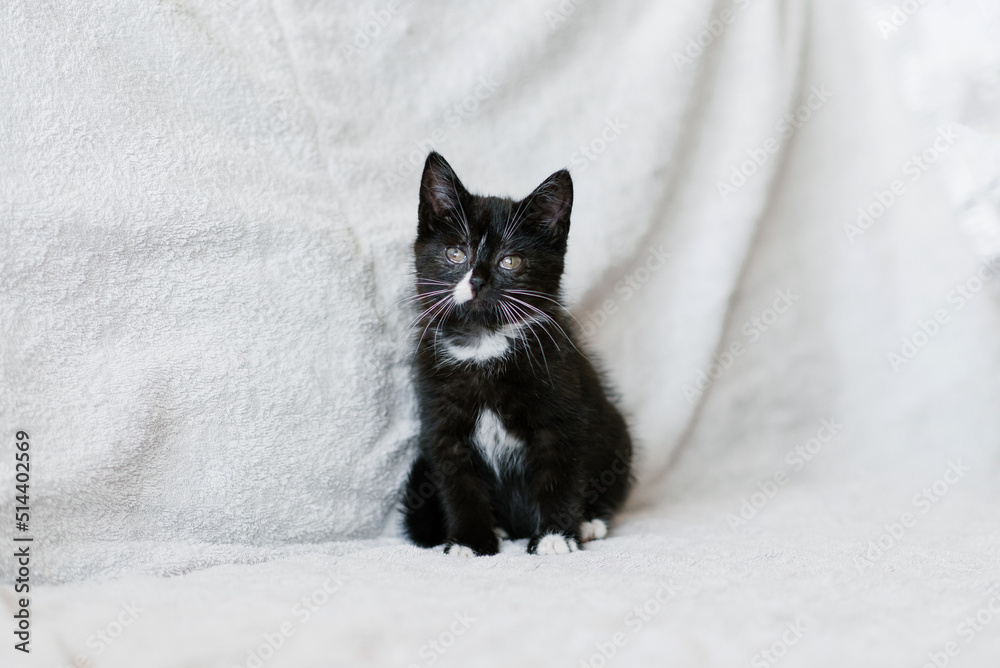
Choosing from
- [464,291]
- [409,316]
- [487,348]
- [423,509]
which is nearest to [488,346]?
[487,348]

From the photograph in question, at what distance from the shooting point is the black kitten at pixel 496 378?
1541mm

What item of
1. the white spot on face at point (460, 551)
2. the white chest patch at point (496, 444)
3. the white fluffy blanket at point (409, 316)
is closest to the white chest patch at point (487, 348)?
the white chest patch at point (496, 444)

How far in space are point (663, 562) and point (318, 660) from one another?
2.14ft

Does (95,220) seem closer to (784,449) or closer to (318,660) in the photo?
(318,660)

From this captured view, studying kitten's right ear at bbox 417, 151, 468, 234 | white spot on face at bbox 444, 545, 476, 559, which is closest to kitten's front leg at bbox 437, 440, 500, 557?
white spot on face at bbox 444, 545, 476, 559

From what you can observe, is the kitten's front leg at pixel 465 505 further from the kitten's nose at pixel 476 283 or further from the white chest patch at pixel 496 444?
the kitten's nose at pixel 476 283

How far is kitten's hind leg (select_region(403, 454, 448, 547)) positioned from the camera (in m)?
1.60

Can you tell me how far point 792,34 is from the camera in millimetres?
1937

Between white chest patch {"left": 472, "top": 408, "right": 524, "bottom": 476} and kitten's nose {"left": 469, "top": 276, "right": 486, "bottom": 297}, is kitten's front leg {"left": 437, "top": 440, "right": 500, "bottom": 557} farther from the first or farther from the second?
kitten's nose {"left": 469, "top": 276, "right": 486, "bottom": 297}

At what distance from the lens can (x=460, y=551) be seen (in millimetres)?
1466

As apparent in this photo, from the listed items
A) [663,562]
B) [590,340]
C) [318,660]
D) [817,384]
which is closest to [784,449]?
[817,384]

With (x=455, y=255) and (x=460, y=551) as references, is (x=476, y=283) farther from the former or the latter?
(x=460, y=551)

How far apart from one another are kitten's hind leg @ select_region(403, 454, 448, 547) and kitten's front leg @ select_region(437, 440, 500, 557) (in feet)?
0.19

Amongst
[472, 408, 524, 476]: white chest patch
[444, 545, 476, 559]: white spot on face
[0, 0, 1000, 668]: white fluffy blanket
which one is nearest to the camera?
[0, 0, 1000, 668]: white fluffy blanket
